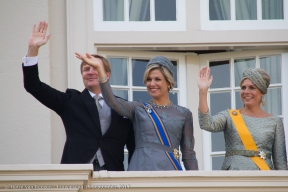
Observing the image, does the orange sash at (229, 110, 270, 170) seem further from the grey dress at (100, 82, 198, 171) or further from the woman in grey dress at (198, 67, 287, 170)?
the grey dress at (100, 82, 198, 171)

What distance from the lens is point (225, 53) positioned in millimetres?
12141

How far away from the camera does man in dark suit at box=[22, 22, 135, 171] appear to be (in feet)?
32.7

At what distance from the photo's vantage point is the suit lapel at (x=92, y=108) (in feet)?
33.2

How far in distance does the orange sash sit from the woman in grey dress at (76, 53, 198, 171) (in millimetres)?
382

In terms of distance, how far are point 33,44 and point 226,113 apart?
1679mm

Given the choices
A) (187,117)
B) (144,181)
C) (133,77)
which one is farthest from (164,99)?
(133,77)

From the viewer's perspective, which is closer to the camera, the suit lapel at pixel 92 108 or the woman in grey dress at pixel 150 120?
the woman in grey dress at pixel 150 120

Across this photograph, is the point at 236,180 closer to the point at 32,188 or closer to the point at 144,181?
the point at 144,181

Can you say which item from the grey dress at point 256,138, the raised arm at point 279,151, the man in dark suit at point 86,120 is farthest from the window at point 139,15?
the raised arm at point 279,151

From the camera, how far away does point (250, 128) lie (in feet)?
33.7

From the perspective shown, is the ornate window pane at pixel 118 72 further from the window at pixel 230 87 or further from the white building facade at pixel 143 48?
the window at pixel 230 87

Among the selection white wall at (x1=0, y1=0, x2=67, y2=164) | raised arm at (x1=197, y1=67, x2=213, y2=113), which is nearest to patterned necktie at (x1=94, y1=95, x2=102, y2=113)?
raised arm at (x1=197, y1=67, x2=213, y2=113)

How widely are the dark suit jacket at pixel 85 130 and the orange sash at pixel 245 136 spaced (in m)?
0.84

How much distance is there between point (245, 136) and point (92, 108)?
124 centimetres
